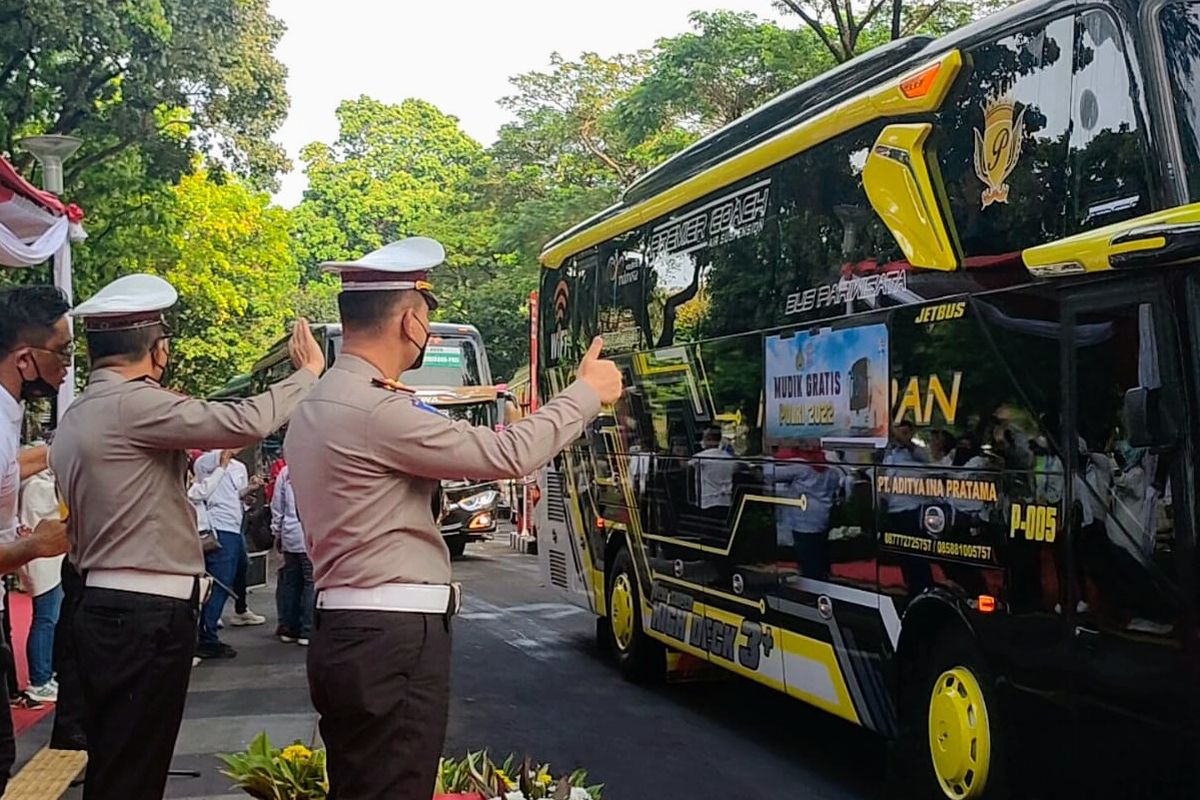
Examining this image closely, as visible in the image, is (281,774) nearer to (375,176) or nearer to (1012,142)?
(1012,142)

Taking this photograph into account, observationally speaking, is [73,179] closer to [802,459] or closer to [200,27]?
[200,27]

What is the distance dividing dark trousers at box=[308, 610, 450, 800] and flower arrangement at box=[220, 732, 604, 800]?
100cm

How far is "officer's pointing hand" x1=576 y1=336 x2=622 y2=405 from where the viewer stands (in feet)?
10.8

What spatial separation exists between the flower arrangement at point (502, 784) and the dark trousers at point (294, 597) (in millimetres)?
6927

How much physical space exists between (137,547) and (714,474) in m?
4.74

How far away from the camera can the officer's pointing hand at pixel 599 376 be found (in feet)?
10.8

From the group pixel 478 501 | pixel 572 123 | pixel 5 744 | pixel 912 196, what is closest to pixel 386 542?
pixel 5 744

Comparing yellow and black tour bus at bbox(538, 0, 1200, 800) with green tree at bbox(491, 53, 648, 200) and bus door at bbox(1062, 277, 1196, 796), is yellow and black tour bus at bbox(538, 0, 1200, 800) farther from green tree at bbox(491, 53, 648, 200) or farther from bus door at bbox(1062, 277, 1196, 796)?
green tree at bbox(491, 53, 648, 200)

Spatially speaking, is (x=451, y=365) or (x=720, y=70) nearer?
(x=451, y=365)

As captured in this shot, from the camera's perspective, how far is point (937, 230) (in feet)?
19.6

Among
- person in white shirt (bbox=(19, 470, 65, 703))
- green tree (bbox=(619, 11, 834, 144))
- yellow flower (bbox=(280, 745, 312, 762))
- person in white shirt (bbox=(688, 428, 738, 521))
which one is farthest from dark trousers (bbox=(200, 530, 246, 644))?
green tree (bbox=(619, 11, 834, 144))

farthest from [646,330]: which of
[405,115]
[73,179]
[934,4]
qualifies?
[405,115]

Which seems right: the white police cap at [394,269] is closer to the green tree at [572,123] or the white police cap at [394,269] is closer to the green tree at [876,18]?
the green tree at [876,18]

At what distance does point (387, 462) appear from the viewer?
325cm
